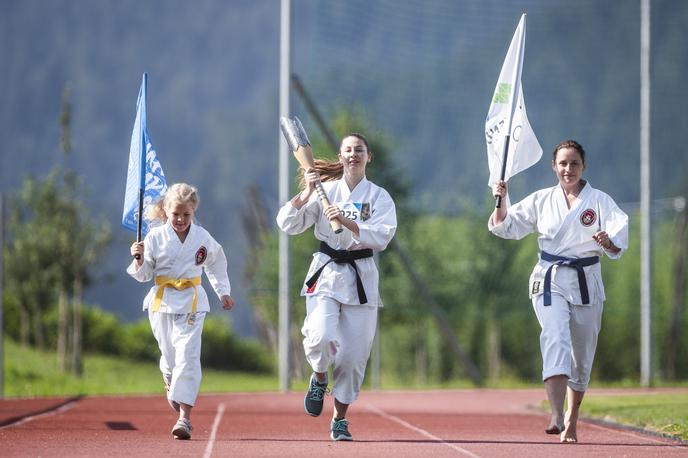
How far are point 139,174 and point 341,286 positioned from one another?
195 centimetres

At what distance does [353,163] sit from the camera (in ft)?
30.5

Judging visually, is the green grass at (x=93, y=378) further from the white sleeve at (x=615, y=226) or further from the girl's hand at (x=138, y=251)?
the white sleeve at (x=615, y=226)

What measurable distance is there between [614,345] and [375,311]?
1272 inches

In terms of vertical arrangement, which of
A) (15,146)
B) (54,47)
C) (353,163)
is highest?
(54,47)

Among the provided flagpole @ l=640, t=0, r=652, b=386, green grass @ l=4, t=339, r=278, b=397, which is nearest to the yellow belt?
green grass @ l=4, t=339, r=278, b=397

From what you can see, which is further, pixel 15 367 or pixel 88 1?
pixel 88 1

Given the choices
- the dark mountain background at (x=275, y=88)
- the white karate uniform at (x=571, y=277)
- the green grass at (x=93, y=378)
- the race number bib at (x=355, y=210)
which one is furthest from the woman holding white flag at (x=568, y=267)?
the dark mountain background at (x=275, y=88)

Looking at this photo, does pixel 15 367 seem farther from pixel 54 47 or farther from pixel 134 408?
pixel 54 47

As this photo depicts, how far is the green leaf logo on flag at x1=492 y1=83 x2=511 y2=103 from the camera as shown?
9805 mm

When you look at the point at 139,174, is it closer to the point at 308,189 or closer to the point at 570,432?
the point at 308,189

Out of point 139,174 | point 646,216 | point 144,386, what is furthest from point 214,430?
point 646,216

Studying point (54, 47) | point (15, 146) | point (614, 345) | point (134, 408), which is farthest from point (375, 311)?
point (54, 47)

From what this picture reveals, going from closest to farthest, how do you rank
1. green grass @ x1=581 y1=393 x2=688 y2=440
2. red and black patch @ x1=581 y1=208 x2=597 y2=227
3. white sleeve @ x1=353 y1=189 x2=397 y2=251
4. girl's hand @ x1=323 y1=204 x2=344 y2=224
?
girl's hand @ x1=323 y1=204 x2=344 y2=224, white sleeve @ x1=353 y1=189 x2=397 y2=251, red and black patch @ x1=581 y1=208 x2=597 y2=227, green grass @ x1=581 y1=393 x2=688 y2=440

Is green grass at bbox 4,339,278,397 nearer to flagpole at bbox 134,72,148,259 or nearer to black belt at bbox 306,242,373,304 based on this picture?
flagpole at bbox 134,72,148,259
